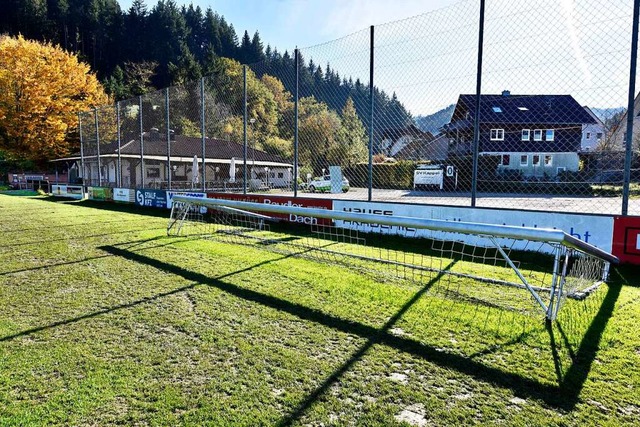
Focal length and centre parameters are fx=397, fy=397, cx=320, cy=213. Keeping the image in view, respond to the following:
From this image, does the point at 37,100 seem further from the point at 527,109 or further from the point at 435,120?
the point at 527,109

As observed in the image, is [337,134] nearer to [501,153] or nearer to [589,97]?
[501,153]

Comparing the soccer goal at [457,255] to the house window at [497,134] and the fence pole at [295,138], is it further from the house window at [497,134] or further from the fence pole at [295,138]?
the house window at [497,134]

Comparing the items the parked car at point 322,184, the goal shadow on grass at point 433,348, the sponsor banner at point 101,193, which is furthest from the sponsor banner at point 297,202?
the sponsor banner at point 101,193

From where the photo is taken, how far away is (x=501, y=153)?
7.90 m

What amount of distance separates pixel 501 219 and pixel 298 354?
16.5 ft

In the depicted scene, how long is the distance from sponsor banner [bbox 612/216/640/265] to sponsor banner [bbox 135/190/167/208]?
13.3m

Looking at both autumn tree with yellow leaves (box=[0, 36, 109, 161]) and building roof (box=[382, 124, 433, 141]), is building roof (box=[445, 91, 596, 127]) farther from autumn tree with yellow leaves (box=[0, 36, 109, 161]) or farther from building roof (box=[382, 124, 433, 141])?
autumn tree with yellow leaves (box=[0, 36, 109, 161])

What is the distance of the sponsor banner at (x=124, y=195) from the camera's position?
1664 centimetres

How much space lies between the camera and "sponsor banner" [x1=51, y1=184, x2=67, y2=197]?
2201cm

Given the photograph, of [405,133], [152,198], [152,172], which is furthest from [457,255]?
[152,172]

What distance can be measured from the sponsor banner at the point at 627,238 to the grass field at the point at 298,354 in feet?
3.69

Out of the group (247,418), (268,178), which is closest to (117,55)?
(268,178)

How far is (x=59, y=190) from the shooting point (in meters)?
22.4

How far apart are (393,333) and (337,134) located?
257 inches
